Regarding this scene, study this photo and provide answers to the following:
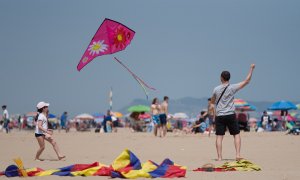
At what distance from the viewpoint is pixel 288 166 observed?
892 cm

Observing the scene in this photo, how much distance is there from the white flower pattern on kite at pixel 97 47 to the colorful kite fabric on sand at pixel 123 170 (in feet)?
17.7

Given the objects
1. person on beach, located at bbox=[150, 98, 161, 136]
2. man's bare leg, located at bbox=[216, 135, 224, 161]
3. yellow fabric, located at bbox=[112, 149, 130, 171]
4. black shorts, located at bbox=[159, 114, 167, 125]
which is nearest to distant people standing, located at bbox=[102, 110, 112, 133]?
person on beach, located at bbox=[150, 98, 161, 136]

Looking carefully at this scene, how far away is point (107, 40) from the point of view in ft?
42.2

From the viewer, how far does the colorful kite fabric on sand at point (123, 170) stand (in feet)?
23.0

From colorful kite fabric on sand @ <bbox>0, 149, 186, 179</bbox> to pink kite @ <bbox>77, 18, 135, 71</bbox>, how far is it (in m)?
5.14

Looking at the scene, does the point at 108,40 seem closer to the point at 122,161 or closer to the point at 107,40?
the point at 107,40

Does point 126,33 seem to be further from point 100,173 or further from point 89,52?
point 100,173

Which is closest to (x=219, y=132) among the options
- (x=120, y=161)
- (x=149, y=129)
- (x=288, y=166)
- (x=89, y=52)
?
(x=288, y=166)

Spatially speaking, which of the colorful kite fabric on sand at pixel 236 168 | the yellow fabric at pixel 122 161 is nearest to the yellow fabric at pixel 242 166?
the colorful kite fabric on sand at pixel 236 168

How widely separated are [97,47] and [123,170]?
605 centimetres

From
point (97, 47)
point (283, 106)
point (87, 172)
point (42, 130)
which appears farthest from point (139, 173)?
point (283, 106)

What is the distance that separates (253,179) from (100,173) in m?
1.98

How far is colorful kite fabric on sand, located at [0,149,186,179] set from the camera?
702 cm

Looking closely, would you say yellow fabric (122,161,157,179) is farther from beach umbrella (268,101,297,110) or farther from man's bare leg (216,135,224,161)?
beach umbrella (268,101,297,110)
